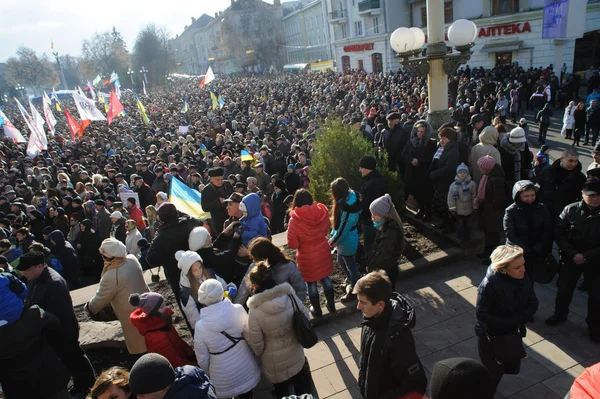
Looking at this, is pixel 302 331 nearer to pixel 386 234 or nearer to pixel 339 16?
pixel 386 234

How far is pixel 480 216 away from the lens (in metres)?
5.66

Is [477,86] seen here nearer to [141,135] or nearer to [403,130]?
[403,130]

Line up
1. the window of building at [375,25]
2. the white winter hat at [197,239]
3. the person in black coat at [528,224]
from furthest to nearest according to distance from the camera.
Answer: the window of building at [375,25] → the person in black coat at [528,224] → the white winter hat at [197,239]

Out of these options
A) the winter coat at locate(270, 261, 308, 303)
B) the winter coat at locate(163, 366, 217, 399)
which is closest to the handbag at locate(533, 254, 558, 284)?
the winter coat at locate(270, 261, 308, 303)

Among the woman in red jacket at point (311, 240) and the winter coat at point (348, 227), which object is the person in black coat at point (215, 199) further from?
the winter coat at point (348, 227)

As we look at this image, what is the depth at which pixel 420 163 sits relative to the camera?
668 cm

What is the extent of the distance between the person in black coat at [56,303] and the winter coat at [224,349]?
5.17ft

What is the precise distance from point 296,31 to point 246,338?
250 ft

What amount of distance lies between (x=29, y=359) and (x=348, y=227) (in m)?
3.28

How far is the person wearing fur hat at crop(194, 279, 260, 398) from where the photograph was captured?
3072 millimetres

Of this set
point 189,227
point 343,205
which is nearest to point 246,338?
point 189,227

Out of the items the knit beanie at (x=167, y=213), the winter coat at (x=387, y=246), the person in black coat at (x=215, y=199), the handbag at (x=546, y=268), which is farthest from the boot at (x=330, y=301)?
the handbag at (x=546, y=268)

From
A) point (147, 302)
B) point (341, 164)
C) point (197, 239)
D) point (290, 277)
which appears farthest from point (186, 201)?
point (147, 302)

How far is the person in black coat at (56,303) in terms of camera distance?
3682mm
